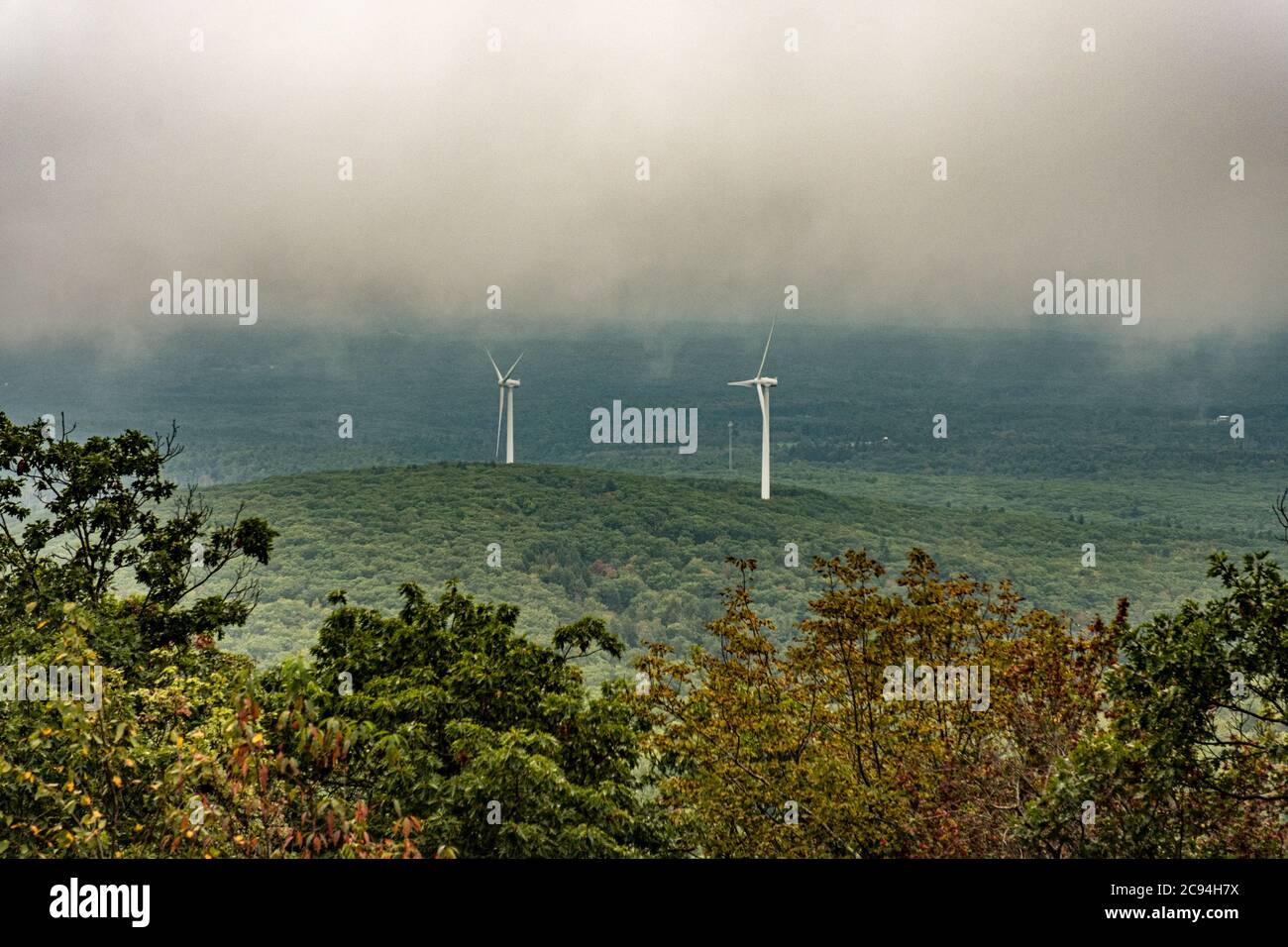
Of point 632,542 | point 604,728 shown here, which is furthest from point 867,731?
point 632,542

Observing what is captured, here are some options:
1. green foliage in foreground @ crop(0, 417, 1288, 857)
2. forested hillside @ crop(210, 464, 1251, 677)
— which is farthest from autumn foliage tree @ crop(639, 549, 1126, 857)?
forested hillside @ crop(210, 464, 1251, 677)

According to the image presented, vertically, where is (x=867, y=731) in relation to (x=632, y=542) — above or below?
below

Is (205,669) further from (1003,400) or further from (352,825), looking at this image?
(1003,400)

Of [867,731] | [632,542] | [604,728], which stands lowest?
[867,731]

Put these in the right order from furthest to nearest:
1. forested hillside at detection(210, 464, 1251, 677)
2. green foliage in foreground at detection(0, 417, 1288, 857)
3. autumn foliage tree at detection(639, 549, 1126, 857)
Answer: forested hillside at detection(210, 464, 1251, 677) < autumn foliage tree at detection(639, 549, 1126, 857) < green foliage in foreground at detection(0, 417, 1288, 857)

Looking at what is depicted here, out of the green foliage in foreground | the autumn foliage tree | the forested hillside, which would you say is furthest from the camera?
the forested hillside

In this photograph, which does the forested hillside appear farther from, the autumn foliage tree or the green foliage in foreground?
the autumn foliage tree

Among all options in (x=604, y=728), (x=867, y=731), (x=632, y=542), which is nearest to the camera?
(x=604, y=728)

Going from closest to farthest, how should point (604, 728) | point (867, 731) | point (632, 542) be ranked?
point (604, 728)
point (867, 731)
point (632, 542)

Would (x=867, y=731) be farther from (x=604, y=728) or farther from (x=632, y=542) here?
(x=632, y=542)

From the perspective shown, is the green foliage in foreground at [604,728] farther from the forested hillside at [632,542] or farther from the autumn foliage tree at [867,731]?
the forested hillside at [632,542]

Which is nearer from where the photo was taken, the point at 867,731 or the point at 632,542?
the point at 867,731

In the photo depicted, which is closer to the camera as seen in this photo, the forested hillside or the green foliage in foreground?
the green foliage in foreground
